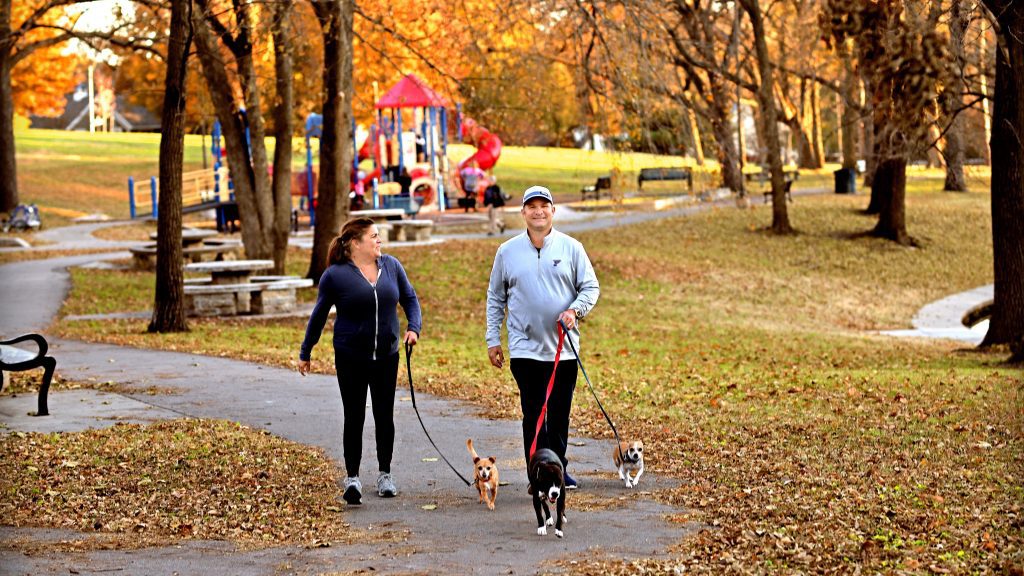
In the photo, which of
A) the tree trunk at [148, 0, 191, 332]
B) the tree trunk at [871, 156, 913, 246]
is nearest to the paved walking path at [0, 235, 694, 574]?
the tree trunk at [148, 0, 191, 332]

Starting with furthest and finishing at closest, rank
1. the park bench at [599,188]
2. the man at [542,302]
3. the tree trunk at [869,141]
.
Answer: the park bench at [599,188] < the tree trunk at [869,141] < the man at [542,302]

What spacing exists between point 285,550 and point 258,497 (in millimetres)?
1347

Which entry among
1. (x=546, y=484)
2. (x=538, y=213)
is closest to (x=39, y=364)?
(x=538, y=213)

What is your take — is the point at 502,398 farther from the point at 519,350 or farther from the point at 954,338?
the point at 954,338

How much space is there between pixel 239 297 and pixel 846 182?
2855 centimetres

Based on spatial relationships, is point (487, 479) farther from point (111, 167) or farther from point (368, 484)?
point (111, 167)

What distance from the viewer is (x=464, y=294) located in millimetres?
24516

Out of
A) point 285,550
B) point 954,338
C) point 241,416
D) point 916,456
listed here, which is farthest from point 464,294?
point 285,550

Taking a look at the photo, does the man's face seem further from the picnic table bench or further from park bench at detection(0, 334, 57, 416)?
the picnic table bench

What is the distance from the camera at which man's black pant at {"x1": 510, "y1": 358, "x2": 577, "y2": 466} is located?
7996mm

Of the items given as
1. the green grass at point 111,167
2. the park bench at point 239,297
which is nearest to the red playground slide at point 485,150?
the green grass at point 111,167

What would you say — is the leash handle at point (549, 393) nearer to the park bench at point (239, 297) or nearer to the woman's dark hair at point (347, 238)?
the woman's dark hair at point (347, 238)

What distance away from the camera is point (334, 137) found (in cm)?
2295

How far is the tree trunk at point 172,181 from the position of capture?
17844 mm
